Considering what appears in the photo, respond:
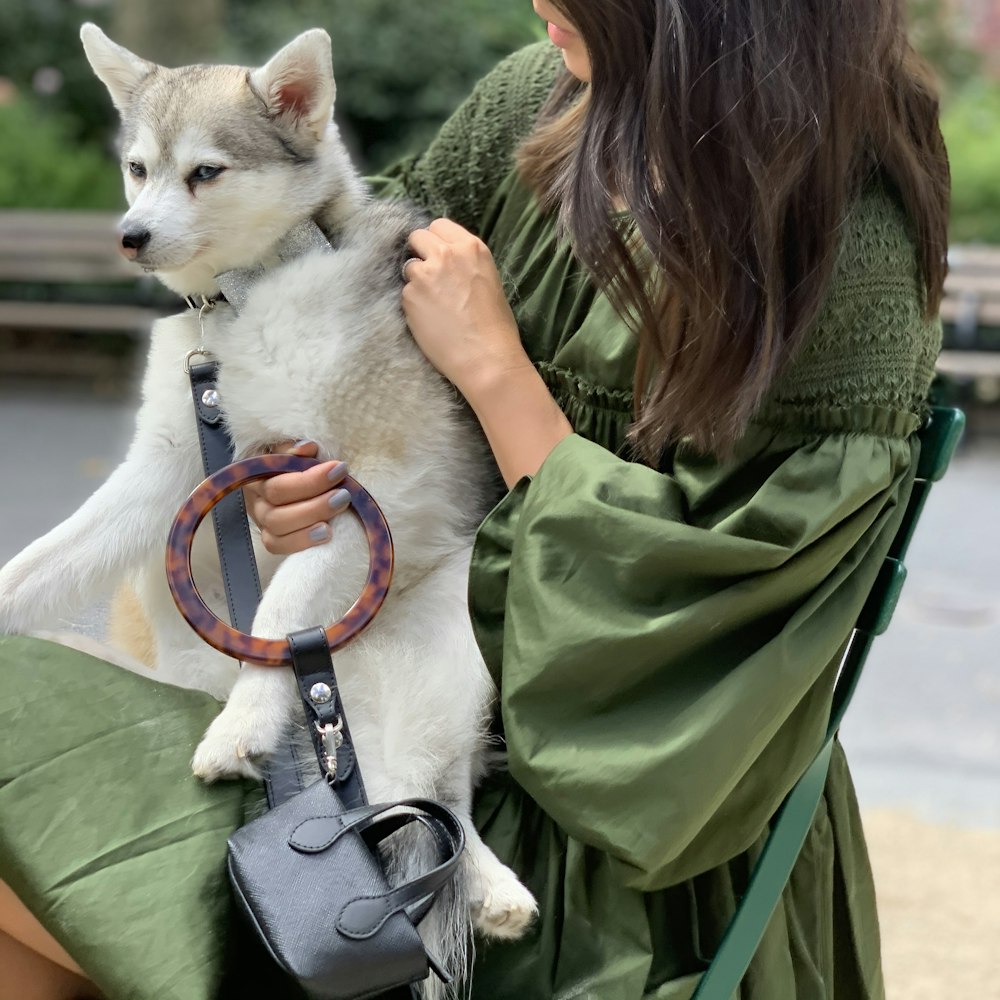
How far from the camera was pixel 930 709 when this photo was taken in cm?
425

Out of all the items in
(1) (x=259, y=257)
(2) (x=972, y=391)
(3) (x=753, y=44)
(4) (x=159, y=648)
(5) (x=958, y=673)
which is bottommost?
(2) (x=972, y=391)

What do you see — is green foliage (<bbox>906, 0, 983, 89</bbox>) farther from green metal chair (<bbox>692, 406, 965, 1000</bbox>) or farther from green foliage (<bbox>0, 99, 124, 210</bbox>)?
green metal chair (<bbox>692, 406, 965, 1000</bbox>)

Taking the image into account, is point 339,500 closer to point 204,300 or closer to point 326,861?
point 204,300

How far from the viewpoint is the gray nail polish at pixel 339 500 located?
1.73 m

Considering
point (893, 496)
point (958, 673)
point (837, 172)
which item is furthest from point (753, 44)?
point (958, 673)

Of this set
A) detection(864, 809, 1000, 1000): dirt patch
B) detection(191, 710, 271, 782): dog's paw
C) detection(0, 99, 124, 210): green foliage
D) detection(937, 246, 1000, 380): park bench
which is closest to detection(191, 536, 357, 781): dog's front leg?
detection(191, 710, 271, 782): dog's paw

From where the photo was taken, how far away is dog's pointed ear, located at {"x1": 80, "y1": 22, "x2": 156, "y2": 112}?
6.66ft

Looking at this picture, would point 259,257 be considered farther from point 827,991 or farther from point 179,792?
point 827,991

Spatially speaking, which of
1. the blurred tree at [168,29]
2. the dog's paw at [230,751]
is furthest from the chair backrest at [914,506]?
the blurred tree at [168,29]

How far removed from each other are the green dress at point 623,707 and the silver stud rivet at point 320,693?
138mm

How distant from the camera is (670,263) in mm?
1485

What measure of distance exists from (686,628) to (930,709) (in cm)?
315

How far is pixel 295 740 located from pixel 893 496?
0.78 meters

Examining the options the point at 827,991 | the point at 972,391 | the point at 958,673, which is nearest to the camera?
the point at 827,991
